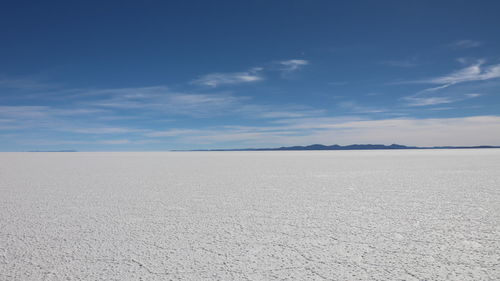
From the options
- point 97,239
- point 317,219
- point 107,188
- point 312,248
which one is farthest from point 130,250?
point 107,188

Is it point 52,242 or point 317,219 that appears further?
point 317,219

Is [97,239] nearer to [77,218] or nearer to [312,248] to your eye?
[77,218]

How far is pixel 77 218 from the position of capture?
3.36 m

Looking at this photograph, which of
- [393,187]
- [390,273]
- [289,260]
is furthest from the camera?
[393,187]

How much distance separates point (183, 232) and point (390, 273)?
174 centimetres

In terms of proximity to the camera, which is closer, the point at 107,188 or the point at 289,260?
the point at 289,260

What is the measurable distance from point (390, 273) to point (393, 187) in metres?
3.97

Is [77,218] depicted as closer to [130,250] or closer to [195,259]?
[130,250]

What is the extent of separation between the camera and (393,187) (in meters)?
5.45

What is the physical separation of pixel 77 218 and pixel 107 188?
8.11 ft

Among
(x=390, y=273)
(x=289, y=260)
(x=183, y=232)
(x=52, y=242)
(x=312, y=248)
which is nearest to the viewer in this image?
(x=390, y=273)

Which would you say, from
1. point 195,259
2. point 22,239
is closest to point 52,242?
point 22,239

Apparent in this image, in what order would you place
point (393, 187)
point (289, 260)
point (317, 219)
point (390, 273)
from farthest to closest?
point (393, 187), point (317, 219), point (289, 260), point (390, 273)

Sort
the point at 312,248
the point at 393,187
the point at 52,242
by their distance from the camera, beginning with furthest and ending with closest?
the point at 393,187, the point at 52,242, the point at 312,248
